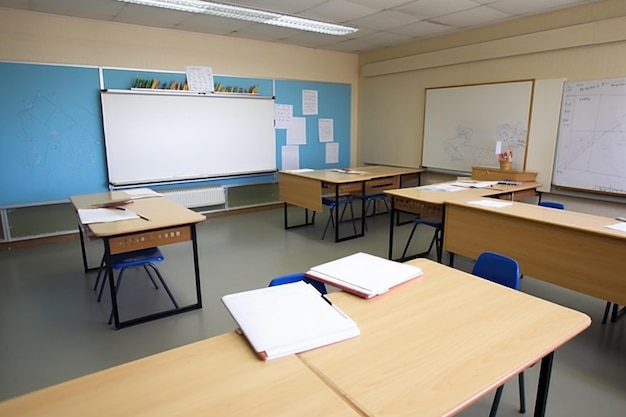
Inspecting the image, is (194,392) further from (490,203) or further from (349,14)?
(349,14)

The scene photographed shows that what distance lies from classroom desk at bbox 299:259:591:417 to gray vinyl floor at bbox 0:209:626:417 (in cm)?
11

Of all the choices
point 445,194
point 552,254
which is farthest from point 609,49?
point 552,254

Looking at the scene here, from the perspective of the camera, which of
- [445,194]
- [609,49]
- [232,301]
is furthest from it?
[609,49]

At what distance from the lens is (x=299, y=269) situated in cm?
401

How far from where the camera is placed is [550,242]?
275cm

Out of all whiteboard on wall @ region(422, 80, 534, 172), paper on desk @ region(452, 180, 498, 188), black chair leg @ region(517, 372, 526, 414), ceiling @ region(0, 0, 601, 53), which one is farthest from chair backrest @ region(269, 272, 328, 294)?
whiteboard on wall @ region(422, 80, 534, 172)

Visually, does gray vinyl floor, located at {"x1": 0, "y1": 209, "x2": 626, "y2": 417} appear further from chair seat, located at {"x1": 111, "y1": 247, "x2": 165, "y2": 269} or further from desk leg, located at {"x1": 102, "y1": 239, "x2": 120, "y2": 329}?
chair seat, located at {"x1": 111, "y1": 247, "x2": 165, "y2": 269}

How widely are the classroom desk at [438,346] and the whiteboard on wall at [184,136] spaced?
4717 mm

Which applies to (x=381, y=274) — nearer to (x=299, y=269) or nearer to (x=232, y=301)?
(x=232, y=301)

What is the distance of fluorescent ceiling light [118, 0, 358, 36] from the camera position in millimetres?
4293

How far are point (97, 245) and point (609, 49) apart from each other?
250 inches

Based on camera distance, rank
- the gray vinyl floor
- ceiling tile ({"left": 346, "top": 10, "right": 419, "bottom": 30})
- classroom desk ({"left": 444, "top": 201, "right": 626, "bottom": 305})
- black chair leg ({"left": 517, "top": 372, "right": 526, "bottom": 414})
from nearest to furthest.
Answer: black chair leg ({"left": 517, "top": 372, "right": 526, "bottom": 414})
the gray vinyl floor
classroom desk ({"left": 444, "top": 201, "right": 626, "bottom": 305})
ceiling tile ({"left": 346, "top": 10, "right": 419, "bottom": 30})

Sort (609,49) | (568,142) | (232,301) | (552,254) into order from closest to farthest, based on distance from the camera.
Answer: (232,301), (552,254), (609,49), (568,142)

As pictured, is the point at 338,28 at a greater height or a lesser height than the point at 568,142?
greater
